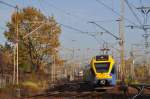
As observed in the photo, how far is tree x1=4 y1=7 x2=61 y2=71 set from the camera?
62469 mm

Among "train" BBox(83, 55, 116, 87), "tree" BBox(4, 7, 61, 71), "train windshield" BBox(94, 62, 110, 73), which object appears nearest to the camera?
"train" BBox(83, 55, 116, 87)

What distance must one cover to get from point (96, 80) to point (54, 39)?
2661 centimetres

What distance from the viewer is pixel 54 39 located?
6450 cm

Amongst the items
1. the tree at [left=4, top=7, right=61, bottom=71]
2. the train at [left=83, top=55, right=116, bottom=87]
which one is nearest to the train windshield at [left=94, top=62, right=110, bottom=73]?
the train at [left=83, top=55, right=116, bottom=87]

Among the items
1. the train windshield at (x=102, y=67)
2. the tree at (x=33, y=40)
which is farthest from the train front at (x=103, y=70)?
the tree at (x=33, y=40)

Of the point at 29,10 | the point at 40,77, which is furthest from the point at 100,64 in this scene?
the point at 29,10

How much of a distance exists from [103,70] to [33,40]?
84.4 feet

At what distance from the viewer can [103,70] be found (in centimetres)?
3884

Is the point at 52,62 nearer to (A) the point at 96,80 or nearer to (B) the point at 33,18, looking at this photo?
(B) the point at 33,18

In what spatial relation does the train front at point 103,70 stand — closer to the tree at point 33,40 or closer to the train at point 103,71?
the train at point 103,71

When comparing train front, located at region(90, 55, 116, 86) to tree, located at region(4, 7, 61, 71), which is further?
tree, located at region(4, 7, 61, 71)

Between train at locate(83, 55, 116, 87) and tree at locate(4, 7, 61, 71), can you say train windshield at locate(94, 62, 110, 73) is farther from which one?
tree at locate(4, 7, 61, 71)

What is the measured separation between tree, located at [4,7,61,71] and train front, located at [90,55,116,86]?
2398 centimetres

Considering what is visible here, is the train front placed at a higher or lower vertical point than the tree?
lower
